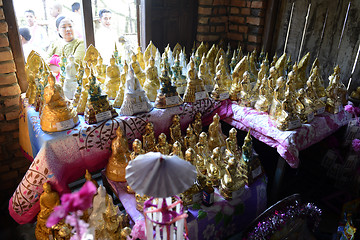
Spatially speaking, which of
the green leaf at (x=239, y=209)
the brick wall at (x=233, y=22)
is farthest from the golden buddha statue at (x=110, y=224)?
the brick wall at (x=233, y=22)

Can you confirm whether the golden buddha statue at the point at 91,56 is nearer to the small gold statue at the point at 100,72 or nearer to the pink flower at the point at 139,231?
the small gold statue at the point at 100,72

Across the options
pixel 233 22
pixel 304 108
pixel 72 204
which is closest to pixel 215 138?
pixel 304 108

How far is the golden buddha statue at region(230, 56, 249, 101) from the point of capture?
2088mm

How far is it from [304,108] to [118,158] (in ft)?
4.17

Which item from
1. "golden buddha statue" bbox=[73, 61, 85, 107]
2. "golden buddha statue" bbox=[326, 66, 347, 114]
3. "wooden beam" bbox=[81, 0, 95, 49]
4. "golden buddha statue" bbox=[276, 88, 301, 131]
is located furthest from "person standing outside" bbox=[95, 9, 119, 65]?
"golden buddha statue" bbox=[326, 66, 347, 114]

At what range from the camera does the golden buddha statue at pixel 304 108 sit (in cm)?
177

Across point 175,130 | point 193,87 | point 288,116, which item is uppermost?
point 193,87

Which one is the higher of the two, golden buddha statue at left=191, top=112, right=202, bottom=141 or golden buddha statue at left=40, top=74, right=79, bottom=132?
golden buddha statue at left=40, top=74, right=79, bottom=132

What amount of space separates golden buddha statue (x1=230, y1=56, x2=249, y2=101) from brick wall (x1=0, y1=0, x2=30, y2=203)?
66.4 inches

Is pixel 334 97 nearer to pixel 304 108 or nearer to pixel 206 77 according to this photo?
pixel 304 108

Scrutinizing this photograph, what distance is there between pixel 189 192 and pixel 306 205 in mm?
628

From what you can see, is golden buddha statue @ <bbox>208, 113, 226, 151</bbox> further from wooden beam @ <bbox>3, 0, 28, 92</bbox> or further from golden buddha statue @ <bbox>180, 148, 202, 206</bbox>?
wooden beam @ <bbox>3, 0, 28, 92</bbox>

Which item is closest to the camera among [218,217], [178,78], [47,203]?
[47,203]

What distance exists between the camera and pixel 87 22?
238cm
